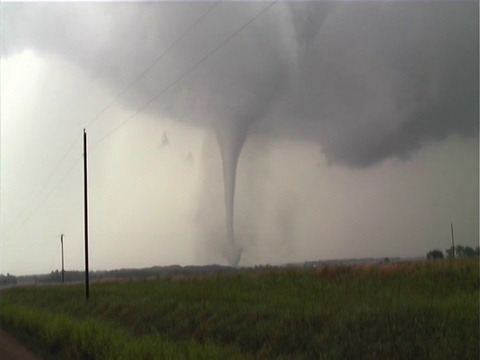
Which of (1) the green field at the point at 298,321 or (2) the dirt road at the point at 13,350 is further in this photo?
(2) the dirt road at the point at 13,350

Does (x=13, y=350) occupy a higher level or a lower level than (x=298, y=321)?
lower

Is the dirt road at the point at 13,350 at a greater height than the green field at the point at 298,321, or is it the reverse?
the green field at the point at 298,321

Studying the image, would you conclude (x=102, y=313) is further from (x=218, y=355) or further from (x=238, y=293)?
(x=218, y=355)

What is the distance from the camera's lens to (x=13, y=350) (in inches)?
890

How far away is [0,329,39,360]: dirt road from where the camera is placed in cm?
2045

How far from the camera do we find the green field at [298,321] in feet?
53.7

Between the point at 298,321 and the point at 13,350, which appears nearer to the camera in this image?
the point at 298,321

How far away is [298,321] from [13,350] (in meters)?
10.2

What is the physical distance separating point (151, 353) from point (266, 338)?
4.66 meters

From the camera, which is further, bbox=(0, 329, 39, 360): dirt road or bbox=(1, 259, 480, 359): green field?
bbox=(0, 329, 39, 360): dirt road

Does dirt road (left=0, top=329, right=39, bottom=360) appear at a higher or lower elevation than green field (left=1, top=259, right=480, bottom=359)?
lower

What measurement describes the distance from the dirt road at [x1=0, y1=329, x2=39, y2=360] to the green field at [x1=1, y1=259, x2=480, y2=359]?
45 centimetres

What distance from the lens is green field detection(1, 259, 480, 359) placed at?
16375 mm

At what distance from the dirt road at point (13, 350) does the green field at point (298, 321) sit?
17.7 inches
